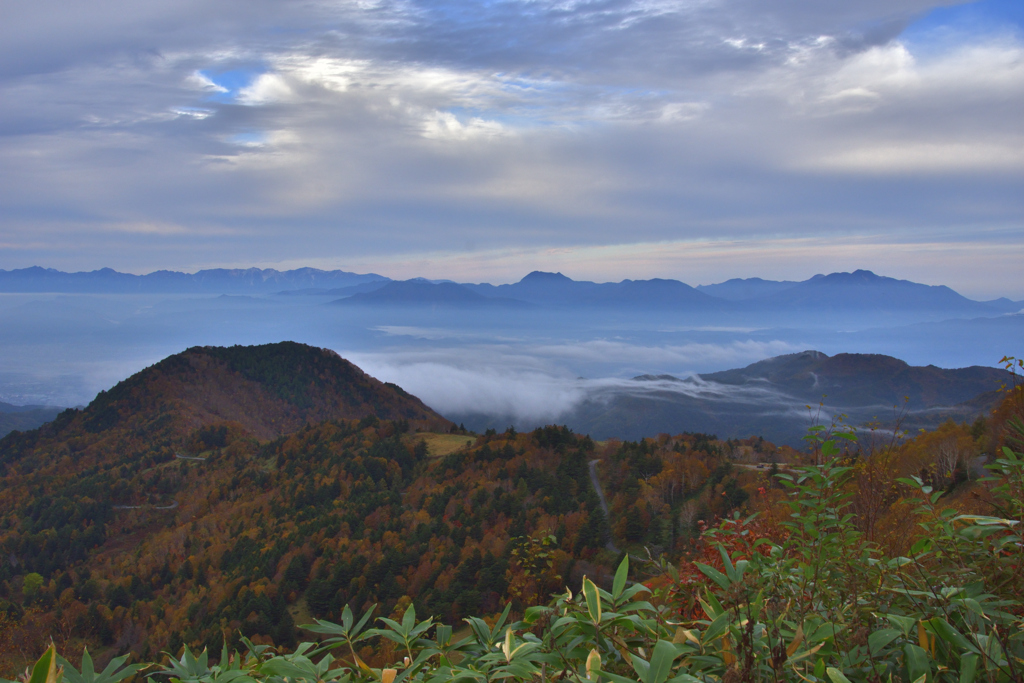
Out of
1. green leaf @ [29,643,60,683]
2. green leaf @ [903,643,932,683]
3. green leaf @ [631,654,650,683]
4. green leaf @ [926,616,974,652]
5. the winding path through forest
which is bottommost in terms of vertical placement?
the winding path through forest

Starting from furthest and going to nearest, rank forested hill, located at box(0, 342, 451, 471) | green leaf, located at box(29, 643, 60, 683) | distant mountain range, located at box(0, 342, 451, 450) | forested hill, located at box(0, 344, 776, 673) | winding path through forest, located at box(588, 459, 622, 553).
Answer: distant mountain range, located at box(0, 342, 451, 450) → forested hill, located at box(0, 342, 451, 471) → forested hill, located at box(0, 344, 776, 673) → winding path through forest, located at box(588, 459, 622, 553) → green leaf, located at box(29, 643, 60, 683)

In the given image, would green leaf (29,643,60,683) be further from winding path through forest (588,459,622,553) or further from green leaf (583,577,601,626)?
winding path through forest (588,459,622,553)

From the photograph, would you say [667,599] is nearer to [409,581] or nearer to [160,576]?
[409,581]

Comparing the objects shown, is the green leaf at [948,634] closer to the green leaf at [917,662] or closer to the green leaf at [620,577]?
the green leaf at [917,662]

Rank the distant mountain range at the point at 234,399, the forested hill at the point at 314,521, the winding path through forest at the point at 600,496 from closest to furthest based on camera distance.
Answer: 1. the winding path through forest at the point at 600,496
2. the forested hill at the point at 314,521
3. the distant mountain range at the point at 234,399

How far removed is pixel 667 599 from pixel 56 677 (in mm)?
2348

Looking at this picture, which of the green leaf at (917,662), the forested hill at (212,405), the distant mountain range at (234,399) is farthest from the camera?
the distant mountain range at (234,399)

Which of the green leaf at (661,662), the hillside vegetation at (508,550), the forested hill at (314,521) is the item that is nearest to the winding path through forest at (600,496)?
the forested hill at (314,521)

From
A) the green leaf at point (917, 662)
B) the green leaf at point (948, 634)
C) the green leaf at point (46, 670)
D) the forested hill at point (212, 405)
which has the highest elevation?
the green leaf at point (46, 670)

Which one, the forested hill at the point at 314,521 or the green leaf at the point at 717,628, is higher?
the green leaf at the point at 717,628

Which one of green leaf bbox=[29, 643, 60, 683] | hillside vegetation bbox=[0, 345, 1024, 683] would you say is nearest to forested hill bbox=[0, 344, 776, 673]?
hillside vegetation bbox=[0, 345, 1024, 683]

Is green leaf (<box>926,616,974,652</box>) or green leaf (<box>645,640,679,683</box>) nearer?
green leaf (<box>645,640,679,683</box>)

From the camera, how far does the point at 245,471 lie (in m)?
73.1

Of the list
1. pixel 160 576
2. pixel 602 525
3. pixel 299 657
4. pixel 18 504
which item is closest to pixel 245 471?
pixel 160 576
